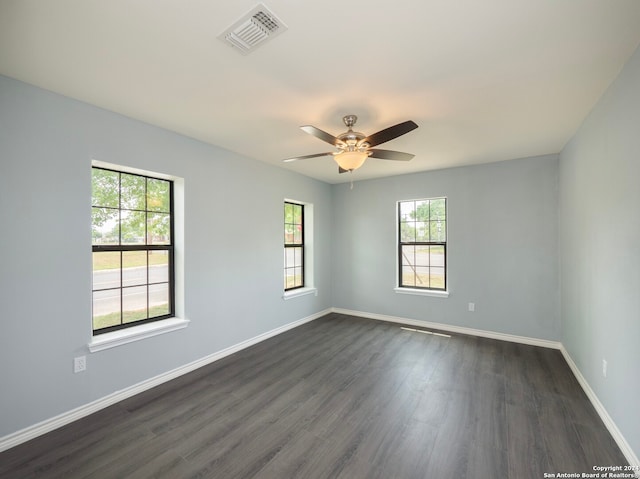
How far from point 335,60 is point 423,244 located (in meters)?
3.64

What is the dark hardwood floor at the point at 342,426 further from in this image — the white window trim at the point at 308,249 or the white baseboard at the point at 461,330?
the white window trim at the point at 308,249

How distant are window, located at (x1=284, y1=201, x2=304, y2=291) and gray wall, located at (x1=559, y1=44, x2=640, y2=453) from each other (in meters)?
3.77

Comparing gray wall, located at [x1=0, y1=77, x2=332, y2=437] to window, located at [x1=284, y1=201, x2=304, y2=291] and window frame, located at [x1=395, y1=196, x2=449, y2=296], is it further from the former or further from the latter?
window frame, located at [x1=395, y1=196, x2=449, y2=296]

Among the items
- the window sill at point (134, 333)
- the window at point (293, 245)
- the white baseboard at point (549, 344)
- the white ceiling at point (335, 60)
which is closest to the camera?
the white ceiling at point (335, 60)

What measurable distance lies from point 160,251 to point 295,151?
6.49 feet

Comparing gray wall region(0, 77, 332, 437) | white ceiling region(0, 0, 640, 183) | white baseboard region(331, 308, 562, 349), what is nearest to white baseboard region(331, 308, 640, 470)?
white baseboard region(331, 308, 562, 349)

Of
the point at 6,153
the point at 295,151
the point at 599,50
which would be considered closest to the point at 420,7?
the point at 599,50

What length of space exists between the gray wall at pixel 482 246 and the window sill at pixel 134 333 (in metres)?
3.30

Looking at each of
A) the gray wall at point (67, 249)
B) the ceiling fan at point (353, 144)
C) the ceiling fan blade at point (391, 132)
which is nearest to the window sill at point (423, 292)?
the ceiling fan at point (353, 144)

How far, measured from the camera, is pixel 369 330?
4496mm

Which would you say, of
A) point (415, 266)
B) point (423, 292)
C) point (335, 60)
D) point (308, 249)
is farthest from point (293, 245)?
point (335, 60)

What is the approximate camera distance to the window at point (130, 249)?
259 centimetres

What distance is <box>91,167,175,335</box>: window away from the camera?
8.50 feet

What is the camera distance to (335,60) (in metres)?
1.79
